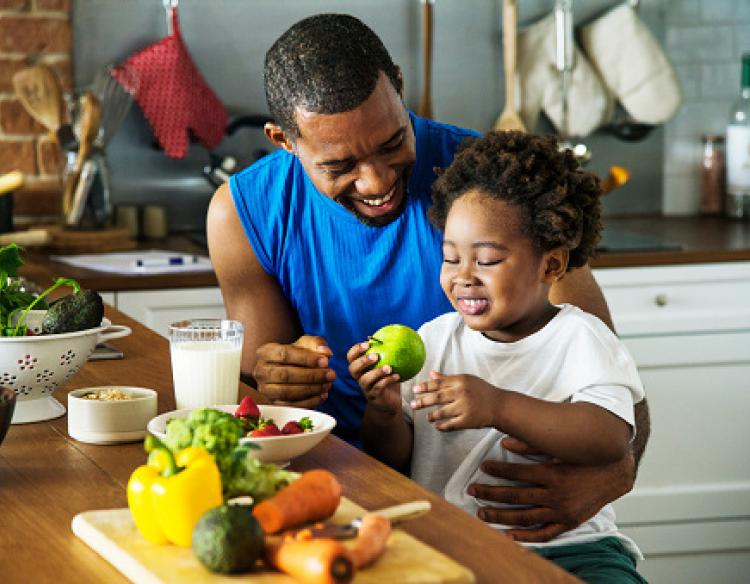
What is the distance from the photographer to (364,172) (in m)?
2.05

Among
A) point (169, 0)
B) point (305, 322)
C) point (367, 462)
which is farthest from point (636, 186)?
point (367, 462)

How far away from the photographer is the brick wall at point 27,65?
381cm

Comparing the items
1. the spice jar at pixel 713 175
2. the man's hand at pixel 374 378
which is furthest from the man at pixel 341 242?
the spice jar at pixel 713 175

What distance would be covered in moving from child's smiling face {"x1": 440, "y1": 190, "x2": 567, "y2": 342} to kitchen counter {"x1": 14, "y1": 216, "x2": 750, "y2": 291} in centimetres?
137

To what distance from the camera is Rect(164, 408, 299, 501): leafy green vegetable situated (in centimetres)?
125

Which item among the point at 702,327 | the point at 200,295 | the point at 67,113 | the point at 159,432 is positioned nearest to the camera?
the point at 159,432

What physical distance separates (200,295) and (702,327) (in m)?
1.32

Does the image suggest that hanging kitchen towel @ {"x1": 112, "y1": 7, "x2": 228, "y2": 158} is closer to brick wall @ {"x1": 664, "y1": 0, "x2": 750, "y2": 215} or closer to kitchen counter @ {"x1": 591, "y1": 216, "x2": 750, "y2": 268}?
kitchen counter @ {"x1": 591, "y1": 216, "x2": 750, "y2": 268}

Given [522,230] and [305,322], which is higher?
[522,230]

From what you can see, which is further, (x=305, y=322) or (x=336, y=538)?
(x=305, y=322)

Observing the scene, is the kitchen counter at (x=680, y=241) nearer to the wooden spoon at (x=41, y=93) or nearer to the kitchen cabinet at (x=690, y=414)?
the kitchen cabinet at (x=690, y=414)

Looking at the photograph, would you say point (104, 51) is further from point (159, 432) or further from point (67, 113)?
point (159, 432)

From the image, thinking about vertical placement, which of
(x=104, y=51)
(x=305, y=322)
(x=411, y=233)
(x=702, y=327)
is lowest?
(x=702, y=327)

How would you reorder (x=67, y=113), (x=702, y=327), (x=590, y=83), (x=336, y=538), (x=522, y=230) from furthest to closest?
(x=590, y=83) < (x=67, y=113) < (x=702, y=327) < (x=522, y=230) < (x=336, y=538)
